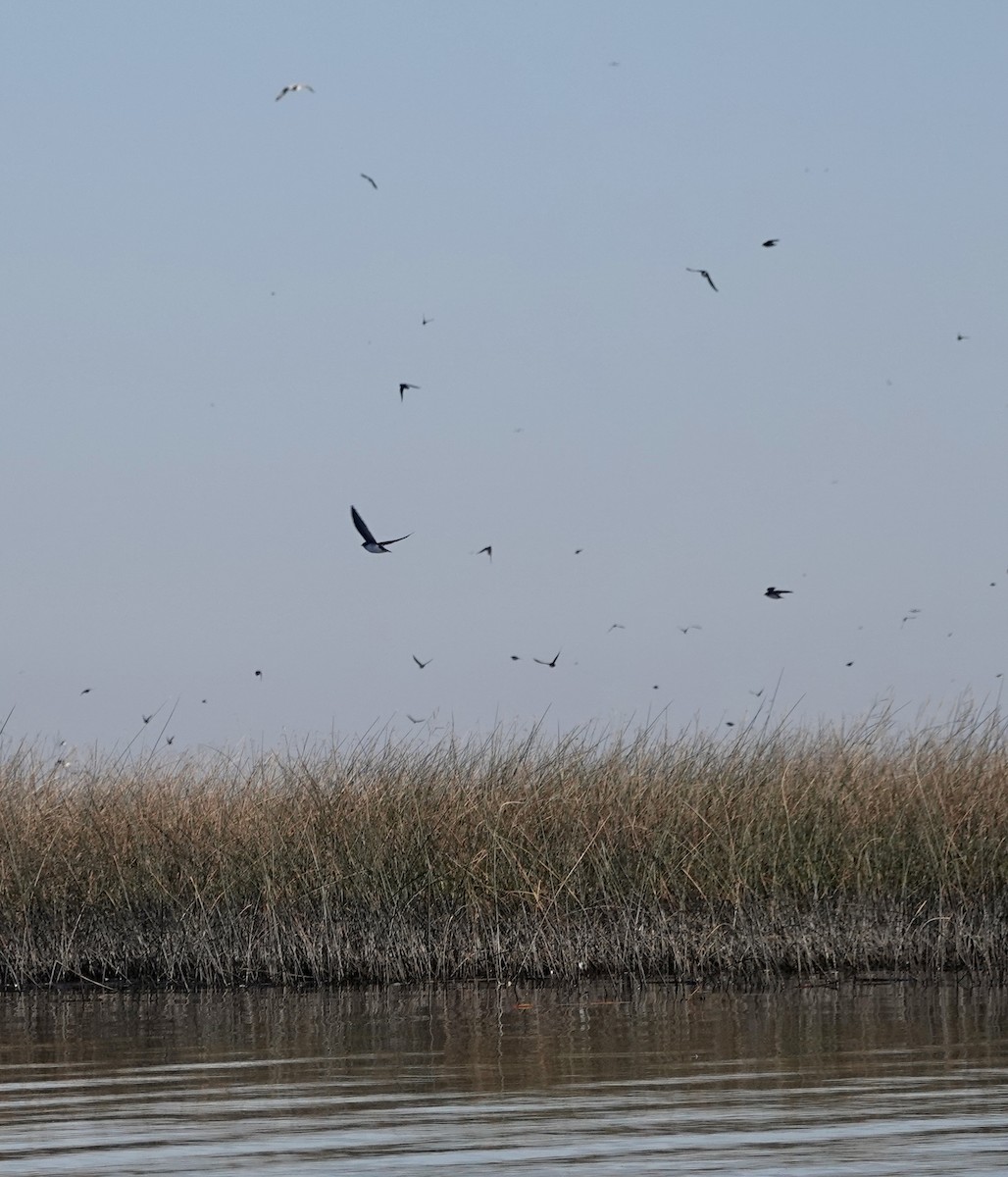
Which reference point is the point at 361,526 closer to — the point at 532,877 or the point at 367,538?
the point at 367,538

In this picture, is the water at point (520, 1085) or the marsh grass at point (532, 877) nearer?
the water at point (520, 1085)

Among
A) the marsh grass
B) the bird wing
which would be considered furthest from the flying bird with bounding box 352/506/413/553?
the marsh grass

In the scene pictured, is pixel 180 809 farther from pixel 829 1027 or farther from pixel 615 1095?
pixel 615 1095

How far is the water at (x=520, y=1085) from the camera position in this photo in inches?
241

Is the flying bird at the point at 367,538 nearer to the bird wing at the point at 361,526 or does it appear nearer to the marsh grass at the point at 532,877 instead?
the bird wing at the point at 361,526

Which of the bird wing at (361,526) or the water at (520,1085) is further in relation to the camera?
the bird wing at (361,526)

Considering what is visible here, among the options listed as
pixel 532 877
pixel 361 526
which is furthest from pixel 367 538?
pixel 532 877

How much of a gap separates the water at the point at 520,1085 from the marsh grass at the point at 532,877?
106cm

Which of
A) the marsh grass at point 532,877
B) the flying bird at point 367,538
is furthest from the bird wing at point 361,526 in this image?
the marsh grass at point 532,877

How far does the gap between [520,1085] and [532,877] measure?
5.93m

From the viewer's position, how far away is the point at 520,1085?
8.06m

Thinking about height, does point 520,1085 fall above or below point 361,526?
below

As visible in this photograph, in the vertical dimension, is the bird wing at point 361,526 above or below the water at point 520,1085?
above

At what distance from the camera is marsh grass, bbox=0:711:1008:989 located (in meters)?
13.4
